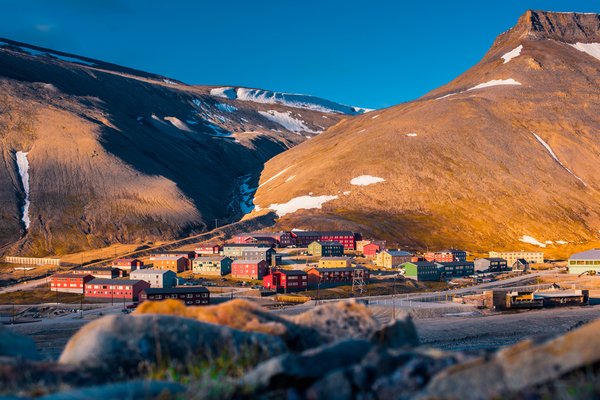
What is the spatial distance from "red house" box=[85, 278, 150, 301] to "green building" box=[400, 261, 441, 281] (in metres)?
47.0

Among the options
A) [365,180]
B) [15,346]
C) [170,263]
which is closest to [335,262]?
[170,263]

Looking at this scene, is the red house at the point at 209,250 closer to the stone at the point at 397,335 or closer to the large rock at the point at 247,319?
the large rock at the point at 247,319

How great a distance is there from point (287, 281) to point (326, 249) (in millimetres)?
34208

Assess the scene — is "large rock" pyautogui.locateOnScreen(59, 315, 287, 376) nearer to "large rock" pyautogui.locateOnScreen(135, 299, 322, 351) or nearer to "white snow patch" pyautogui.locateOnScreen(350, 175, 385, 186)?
"large rock" pyautogui.locateOnScreen(135, 299, 322, 351)

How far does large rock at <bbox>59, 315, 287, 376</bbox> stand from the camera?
1602 cm

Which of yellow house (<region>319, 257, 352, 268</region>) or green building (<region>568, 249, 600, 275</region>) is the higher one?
yellow house (<region>319, 257, 352, 268</region>)

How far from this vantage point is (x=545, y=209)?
17625 cm

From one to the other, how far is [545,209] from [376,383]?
17928 cm

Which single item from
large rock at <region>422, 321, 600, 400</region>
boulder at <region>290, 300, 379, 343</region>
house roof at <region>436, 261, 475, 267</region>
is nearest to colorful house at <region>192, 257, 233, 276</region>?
house roof at <region>436, 261, 475, 267</region>

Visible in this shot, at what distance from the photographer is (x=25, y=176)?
165125mm

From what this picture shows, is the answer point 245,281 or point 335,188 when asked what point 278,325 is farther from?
point 335,188

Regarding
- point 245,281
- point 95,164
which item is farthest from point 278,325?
point 95,164

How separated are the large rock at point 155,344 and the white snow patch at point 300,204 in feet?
504

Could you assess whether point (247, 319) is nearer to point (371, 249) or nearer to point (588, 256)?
point (371, 249)
